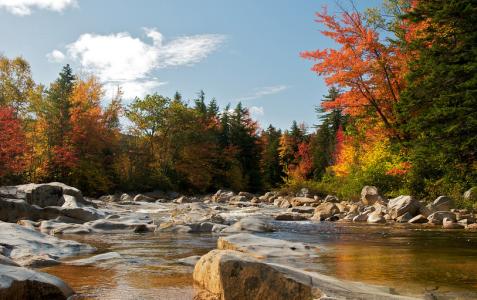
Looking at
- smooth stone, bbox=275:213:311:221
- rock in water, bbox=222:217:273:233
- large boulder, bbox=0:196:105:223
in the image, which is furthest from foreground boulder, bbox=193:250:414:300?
smooth stone, bbox=275:213:311:221

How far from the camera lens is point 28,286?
400 centimetres

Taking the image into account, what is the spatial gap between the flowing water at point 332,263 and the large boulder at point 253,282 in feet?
2.10

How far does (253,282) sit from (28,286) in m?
2.06

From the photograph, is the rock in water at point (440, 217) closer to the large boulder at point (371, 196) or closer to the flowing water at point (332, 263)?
the flowing water at point (332, 263)

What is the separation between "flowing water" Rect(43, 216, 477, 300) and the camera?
494 cm

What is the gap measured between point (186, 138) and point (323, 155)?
20713mm

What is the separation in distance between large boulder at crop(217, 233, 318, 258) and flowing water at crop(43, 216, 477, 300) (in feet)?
1.36

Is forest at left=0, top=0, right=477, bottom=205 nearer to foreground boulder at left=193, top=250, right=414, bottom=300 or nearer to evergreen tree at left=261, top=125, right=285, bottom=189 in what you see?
evergreen tree at left=261, top=125, right=285, bottom=189

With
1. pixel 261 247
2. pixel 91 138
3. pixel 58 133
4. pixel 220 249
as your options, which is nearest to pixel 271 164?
pixel 91 138

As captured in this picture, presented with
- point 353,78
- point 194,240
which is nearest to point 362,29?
point 353,78

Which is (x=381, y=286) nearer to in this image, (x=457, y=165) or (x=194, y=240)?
(x=194, y=240)

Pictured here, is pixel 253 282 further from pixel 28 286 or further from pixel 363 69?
pixel 363 69

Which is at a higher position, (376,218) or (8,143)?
(8,143)

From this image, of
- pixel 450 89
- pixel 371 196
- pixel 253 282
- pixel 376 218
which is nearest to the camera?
pixel 253 282
